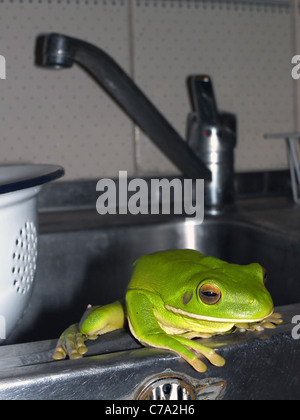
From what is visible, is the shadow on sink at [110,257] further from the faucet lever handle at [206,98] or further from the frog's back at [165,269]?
the frog's back at [165,269]

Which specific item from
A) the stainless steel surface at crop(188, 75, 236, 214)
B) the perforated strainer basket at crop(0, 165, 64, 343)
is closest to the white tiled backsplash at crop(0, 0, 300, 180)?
the stainless steel surface at crop(188, 75, 236, 214)

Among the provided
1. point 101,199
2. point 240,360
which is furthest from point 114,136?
point 240,360

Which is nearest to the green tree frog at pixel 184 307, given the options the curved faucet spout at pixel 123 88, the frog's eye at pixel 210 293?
the frog's eye at pixel 210 293

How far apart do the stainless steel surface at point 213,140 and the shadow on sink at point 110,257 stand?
10 centimetres

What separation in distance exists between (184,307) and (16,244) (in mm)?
209

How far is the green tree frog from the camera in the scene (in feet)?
1.53

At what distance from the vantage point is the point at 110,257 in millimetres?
1098

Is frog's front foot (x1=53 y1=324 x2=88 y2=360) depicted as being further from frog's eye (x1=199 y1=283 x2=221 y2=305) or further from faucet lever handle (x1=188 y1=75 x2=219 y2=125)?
faucet lever handle (x1=188 y1=75 x2=219 y2=125)

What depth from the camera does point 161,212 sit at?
4.05 feet

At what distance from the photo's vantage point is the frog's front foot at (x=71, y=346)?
475mm

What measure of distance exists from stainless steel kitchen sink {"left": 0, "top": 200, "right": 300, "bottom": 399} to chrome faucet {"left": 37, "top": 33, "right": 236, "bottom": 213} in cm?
14

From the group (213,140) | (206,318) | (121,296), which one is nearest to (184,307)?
(206,318)

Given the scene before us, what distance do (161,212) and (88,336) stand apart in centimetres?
71
